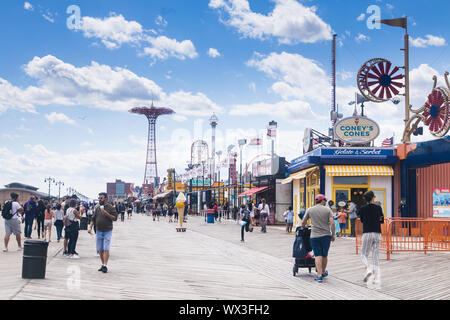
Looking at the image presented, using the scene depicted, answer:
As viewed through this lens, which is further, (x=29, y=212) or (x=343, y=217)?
(x=343, y=217)

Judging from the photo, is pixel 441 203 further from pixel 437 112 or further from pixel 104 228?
pixel 104 228

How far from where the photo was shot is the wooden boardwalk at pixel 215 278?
352 inches

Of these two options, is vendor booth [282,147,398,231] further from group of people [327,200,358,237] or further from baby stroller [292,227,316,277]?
baby stroller [292,227,316,277]

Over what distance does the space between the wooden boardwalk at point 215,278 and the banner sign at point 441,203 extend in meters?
7.75

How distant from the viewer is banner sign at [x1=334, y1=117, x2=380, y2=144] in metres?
27.5

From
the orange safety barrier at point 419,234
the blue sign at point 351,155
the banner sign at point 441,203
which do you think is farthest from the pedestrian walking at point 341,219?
the orange safety barrier at point 419,234

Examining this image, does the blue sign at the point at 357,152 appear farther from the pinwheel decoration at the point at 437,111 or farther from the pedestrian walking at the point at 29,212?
the pedestrian walking at the point at 29,212

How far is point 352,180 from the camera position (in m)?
26.7

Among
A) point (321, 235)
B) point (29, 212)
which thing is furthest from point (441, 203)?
point (29, 212)

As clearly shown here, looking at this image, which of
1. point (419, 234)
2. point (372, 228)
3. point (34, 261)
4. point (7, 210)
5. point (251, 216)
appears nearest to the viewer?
point (34, 261)

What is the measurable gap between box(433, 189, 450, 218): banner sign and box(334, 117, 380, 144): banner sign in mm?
5224

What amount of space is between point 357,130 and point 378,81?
2815 mm
